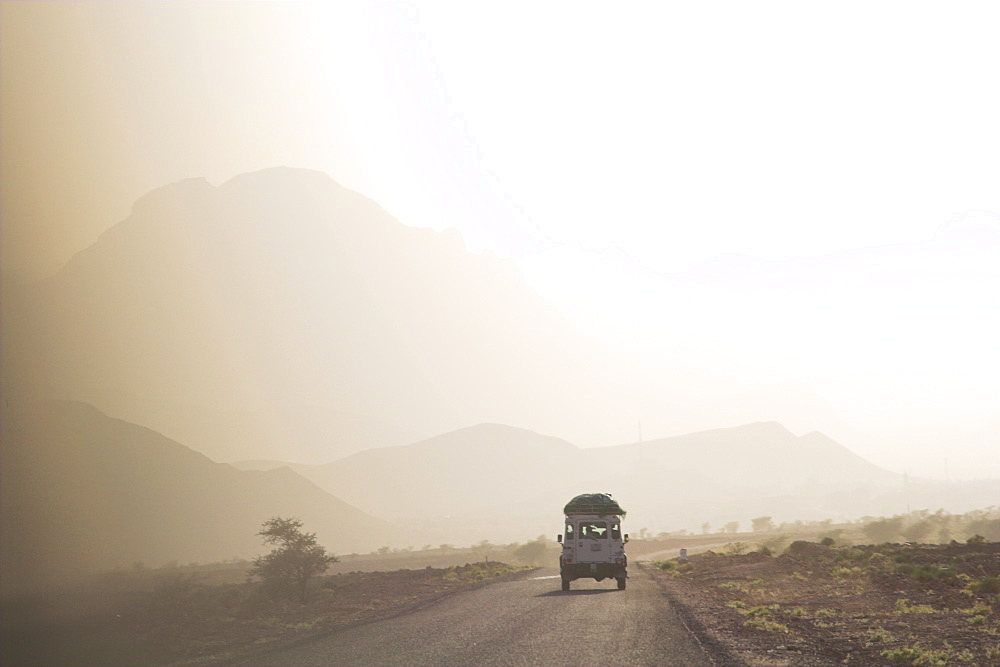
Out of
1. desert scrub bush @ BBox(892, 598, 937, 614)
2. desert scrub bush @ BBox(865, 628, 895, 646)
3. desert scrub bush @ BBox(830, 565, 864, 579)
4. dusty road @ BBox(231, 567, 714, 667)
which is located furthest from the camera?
desert scrub bush @ BBox(830, 565, 864, 579)

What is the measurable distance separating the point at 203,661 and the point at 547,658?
9221mm

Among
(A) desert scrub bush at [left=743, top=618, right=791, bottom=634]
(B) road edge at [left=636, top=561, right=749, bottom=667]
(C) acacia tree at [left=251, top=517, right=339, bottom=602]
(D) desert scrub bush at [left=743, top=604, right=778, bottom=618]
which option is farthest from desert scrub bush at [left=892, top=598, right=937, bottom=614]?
(C) acacia tree at [left=251, top=517, right=339, bottom=602]

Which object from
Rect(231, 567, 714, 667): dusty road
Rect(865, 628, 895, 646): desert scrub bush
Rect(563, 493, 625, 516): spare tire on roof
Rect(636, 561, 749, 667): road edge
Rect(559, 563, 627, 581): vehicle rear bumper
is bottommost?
Rect(865, 628, 895, 646): desert scrub bush

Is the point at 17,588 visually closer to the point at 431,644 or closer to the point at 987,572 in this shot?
the point at 431,644

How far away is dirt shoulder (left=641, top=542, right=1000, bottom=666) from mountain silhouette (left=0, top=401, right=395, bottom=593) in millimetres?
78695

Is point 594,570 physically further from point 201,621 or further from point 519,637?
point 201,621

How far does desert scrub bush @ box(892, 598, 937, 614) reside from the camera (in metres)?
24.2

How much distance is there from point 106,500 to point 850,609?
125 m

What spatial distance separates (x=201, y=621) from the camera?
34.1 m

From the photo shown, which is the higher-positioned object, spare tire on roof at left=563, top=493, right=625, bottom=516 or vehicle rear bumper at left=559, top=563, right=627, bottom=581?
spare tire on roof at left=563, top=493, right=625, bottom=516

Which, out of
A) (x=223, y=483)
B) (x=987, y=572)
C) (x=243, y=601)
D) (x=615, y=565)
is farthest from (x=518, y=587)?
(x=223, y=483)

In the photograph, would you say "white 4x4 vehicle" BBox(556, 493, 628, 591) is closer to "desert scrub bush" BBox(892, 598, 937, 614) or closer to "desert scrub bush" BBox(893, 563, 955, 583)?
"desert scrub bush" BBox(892, 598, 937, 614)

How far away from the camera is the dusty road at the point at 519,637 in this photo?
17281 millimetres

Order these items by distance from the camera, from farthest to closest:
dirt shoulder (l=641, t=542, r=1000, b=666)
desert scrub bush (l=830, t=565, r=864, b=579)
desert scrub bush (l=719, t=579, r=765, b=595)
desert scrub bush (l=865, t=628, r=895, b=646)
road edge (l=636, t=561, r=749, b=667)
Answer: desert scrub bush (l=830, t=565, r=864, b=579) < desert scrub bush (l=719, t=579, r=765, b=595) < desert scrub bush (l=865, t=628, r=895, b=646) < dirt shoulder (l=641, t=542, r=1000, b=666) < road edge (l=636, t=561, r=749, b=667)
